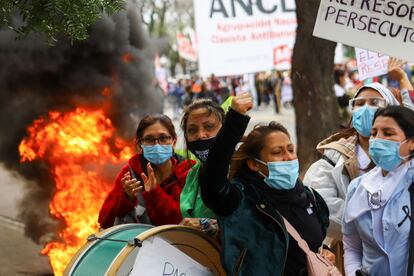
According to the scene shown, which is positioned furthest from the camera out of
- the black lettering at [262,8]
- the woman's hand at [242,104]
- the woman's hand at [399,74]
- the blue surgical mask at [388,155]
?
the black lettering at [262,8]

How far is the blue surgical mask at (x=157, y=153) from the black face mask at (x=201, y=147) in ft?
1.73

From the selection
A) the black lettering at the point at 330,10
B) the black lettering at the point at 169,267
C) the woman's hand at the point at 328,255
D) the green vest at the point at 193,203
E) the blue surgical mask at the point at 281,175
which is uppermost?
the black lettering at the point at 330,10

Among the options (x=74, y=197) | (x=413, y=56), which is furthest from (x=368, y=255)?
(x=74, y=197)

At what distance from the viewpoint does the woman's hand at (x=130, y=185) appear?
4137 millimetres

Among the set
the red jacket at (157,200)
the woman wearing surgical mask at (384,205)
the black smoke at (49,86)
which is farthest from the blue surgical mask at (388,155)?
the black smoke at (49,86)

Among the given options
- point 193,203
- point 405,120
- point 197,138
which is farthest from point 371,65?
point 193,203

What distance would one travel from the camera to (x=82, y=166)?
22.7ft

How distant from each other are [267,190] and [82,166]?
146 inches

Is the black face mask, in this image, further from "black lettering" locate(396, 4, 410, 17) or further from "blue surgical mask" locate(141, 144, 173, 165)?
"black lettering" locate(396, 4, 410, 17)

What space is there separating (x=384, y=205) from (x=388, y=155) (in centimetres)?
27

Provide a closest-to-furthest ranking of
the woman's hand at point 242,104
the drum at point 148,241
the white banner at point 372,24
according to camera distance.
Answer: the woman's hand at point 242,104 → the drum at point 148,241 → the white banner at point 372,24

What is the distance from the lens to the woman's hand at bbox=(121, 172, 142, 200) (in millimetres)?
4137

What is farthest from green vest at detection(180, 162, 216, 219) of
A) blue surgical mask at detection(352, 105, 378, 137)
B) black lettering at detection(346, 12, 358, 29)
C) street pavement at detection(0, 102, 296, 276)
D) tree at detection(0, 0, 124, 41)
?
street pavement at detection(0, 102, 296, 276)

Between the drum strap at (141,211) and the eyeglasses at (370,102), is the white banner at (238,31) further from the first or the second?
the drum strap at (141,211)
